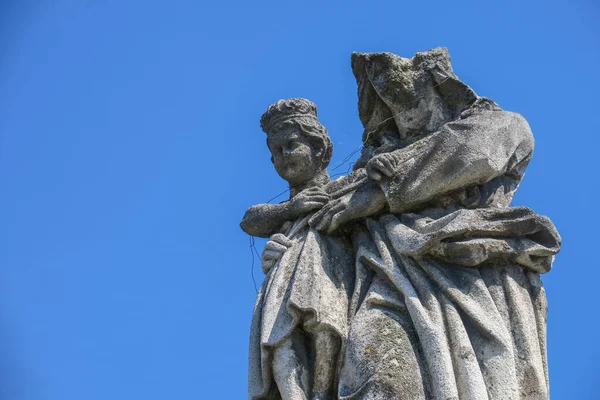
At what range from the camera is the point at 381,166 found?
8.89 metres

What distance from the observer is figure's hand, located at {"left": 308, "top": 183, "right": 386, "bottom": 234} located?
8992 millimetres

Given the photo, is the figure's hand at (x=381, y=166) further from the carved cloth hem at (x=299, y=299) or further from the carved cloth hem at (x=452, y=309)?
the carved cloth hem at (x=299, y=299)

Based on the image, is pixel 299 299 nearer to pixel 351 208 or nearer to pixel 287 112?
pixel 351 208

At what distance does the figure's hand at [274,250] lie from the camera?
9102 mm

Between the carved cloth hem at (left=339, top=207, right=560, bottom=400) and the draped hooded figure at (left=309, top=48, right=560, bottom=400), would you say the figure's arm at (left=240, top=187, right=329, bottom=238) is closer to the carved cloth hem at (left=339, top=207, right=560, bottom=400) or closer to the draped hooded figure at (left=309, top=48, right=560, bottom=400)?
the draped hooded figure at (left=309, top=48, right=560, bottom=400)

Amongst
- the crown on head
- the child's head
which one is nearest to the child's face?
the child's head

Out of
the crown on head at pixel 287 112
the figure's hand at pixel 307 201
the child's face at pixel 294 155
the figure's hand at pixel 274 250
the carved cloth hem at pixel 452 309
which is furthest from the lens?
the crown on head at pixel 287 112

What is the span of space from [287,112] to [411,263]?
1820mm

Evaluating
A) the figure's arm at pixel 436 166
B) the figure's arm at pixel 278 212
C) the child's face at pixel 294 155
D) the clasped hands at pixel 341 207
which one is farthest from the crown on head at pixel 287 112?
the figure's arm at pixel 436 166

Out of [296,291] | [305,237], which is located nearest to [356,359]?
[296,291]


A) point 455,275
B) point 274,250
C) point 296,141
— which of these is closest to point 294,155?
point 296,141

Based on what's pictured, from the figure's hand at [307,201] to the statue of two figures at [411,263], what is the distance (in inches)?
0.4

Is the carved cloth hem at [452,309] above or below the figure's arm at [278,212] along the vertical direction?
below

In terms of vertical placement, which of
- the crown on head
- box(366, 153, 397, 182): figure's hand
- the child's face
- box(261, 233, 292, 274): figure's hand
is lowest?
box(261, 233, 292, 274): figure's hand
